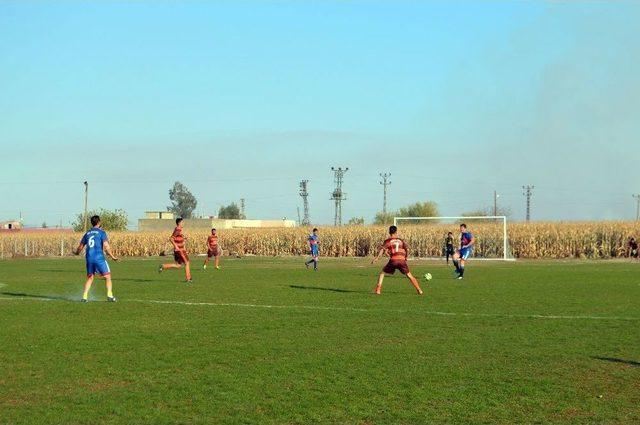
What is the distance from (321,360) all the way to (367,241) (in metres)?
56.0

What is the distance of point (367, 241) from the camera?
67.9 m

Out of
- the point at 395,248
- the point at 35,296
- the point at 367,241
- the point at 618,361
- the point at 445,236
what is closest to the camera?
the point at 618,361

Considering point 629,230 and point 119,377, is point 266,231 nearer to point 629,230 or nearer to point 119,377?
point 629,230

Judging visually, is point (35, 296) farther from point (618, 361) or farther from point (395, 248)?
point (618, 361)

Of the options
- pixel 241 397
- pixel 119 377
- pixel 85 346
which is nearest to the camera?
pixel 241 397

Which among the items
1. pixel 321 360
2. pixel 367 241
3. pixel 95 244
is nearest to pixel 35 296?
pixel 95 244

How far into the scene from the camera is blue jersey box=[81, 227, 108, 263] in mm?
20391

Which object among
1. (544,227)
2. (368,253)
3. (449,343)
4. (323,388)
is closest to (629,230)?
(544,227)

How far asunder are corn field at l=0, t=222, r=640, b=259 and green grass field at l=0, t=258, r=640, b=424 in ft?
128

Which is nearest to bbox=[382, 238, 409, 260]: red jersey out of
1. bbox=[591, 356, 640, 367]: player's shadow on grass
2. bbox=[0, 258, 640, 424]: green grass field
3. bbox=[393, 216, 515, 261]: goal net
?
bbox=[0, 258, 640, 424]: green grass field

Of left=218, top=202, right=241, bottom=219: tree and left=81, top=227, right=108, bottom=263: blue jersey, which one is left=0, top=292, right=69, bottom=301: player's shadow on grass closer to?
left=81, top=227, right=108, bottom=263: blue jersey

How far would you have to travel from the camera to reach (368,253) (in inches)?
2692

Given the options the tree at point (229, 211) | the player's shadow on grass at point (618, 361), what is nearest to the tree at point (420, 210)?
the tree at point (229, 211)

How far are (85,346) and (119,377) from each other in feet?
9.02
